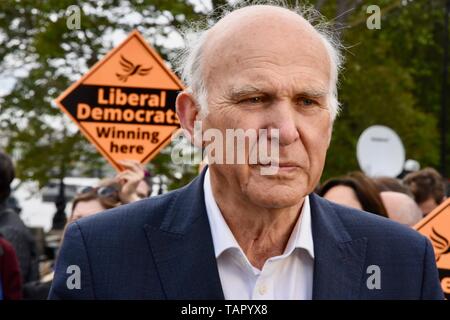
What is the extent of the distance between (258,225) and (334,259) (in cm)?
22

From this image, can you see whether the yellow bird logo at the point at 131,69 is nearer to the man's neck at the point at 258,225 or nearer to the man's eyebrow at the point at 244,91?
the man's neck at the point at 258,225

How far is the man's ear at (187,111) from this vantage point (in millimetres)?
2666

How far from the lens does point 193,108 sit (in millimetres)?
2670

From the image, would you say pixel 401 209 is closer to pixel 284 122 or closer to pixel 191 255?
pixel 191 255

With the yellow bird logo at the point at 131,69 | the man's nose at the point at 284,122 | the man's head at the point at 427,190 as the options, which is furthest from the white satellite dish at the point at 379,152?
the man's nose at the point at 284,122

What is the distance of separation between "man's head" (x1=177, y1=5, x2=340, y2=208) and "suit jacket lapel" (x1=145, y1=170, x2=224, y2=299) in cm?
16

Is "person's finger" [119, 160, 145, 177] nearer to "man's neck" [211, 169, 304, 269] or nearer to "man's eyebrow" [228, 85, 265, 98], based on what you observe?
"man's neck" [211, 169, 304, 269]

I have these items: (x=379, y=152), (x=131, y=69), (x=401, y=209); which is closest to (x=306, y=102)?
(x=401, y=209)

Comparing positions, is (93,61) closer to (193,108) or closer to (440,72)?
(193,108)

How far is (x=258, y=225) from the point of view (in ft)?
8.16

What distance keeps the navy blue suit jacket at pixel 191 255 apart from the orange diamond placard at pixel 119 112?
4.39 meters

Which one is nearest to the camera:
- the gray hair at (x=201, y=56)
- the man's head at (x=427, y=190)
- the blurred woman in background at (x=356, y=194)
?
the gray hair at (x=201, y=56)

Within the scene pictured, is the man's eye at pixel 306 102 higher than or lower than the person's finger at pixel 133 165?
higher

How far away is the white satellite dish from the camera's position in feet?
43.5
